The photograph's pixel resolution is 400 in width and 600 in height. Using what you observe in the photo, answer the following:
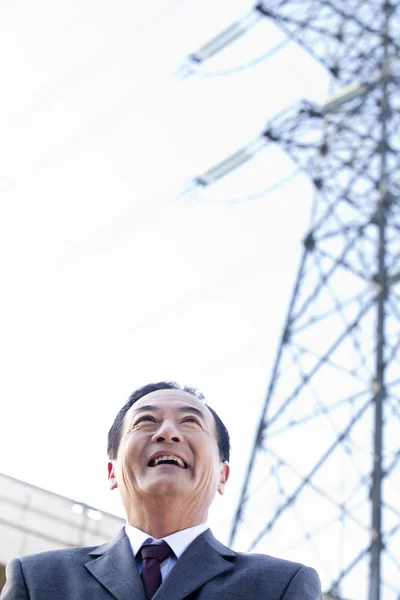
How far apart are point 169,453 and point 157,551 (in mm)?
274

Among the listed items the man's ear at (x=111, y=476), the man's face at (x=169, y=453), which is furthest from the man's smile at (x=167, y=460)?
the man's ear at (x=111, y=476)

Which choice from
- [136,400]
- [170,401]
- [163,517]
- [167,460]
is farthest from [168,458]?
[136,400]

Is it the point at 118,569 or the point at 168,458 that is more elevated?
the point at 168,458

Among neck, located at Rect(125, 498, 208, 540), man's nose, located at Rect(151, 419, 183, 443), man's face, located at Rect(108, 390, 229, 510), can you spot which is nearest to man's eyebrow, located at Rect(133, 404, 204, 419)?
man's face, located at Rect(108, 390, 229, 510)

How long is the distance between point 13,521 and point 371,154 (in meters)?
9.68

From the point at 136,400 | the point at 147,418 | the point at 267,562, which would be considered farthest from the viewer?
the point at 136,400

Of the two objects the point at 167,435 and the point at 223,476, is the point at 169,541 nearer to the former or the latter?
the point at 167,435

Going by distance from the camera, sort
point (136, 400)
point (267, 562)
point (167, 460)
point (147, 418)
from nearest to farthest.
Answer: point (267, 562), point (167, 460), point (147, 418), point (136, 400)

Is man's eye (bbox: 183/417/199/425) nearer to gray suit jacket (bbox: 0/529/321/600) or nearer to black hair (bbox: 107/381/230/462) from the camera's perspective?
black hair (bbox: 107/381/230/462)

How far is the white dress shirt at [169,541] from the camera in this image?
9.99ft

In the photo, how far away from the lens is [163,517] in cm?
312

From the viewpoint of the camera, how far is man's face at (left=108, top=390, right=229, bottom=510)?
10.3 feet

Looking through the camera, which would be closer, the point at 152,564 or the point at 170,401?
the point at 152,564

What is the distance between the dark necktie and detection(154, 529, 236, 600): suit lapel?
0.05 m
